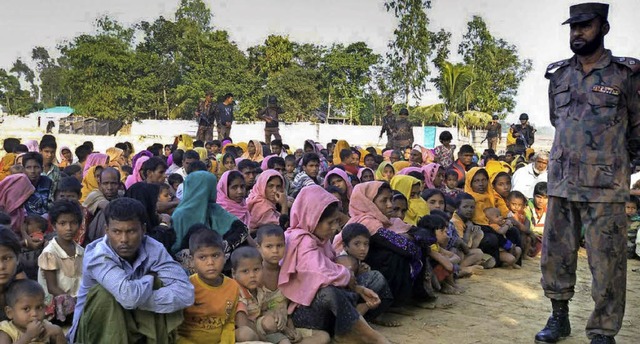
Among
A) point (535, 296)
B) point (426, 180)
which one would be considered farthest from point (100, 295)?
point (426, 180)

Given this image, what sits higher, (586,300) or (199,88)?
(199,88)

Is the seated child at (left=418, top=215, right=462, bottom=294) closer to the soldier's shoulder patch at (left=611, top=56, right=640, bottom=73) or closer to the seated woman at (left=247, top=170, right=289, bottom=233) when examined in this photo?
the seated woman at (left=247, top=170, right=289, bottom=233)

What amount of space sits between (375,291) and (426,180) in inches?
159

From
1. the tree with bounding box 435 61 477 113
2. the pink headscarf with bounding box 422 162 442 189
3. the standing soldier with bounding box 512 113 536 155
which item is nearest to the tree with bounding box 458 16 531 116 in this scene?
the tree with bounding box 435 61 477 113

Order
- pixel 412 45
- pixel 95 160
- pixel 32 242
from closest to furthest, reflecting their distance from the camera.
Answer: pixel 32 242
pixel 95 160
pixel 412 45

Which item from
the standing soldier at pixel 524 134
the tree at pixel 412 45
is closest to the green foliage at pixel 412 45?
the tree at pixel 412 45

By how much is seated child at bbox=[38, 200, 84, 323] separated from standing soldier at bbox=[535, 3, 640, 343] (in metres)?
3.25

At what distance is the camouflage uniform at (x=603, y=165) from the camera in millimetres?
3887

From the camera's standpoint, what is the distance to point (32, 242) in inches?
199

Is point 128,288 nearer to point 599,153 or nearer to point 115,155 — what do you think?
point 599,153

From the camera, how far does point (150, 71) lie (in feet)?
136

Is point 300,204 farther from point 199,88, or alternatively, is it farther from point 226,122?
point 199,88

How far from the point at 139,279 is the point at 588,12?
2962mm

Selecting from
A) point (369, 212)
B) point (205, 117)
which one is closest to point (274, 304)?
point (369, 212)
